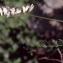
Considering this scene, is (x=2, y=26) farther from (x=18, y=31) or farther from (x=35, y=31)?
(x=35, y=31)

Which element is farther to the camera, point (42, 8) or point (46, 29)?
point (42, 8)

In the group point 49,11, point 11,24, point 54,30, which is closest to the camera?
point 11,24

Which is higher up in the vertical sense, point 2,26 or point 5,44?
point 2,26

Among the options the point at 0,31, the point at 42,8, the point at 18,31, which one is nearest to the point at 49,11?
the point at 42,8

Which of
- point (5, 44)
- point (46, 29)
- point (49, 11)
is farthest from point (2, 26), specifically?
point (49, 11)

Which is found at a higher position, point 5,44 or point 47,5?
point 47,5

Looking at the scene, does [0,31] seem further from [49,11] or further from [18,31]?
[49,11]

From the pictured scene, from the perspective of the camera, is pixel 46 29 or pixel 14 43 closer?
pixel 14 43

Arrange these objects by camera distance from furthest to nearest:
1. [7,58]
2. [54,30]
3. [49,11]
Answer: [49,11] → [54,30] → [7,58]

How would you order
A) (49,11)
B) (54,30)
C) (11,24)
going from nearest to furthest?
(11,24) → (54,30) → (49,11)
